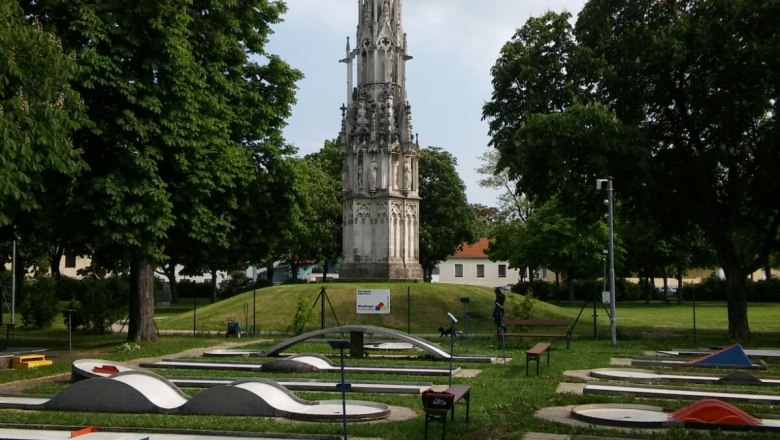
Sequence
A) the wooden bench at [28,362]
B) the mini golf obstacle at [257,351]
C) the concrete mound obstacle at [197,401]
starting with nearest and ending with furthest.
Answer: the concrete mound obstacle at [197,401]
the wooden bench at [28,362]
the mini golf obstacle at [257,351]

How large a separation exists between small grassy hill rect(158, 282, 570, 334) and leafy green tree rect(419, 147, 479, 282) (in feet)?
86.7

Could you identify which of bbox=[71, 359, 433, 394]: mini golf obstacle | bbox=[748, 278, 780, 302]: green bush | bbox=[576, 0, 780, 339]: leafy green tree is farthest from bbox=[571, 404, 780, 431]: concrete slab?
bbox=[748, 278, 780, 302]: green bush

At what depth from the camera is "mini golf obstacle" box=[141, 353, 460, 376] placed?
18.1 metres

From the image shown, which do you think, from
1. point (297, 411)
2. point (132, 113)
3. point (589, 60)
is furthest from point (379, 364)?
point (589, 60)

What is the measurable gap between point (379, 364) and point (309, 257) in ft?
157

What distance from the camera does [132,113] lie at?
2305 centimetres

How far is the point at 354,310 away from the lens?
3528cm

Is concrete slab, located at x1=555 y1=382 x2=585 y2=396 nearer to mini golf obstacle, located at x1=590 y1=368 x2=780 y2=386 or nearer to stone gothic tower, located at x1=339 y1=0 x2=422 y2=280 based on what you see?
mini golf obstacle, located at x1=590 y1=368 x2=780 y2=386

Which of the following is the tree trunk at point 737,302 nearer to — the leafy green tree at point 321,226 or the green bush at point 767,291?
the leafy green tree at point 321,226

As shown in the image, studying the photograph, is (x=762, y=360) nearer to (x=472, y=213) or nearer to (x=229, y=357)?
(x=229, y=357)

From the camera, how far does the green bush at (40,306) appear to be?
35344 mm

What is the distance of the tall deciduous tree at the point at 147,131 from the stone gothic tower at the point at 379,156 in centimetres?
1337

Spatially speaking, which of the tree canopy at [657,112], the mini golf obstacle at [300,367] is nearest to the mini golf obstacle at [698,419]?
the mini golf obstacle at [300,367]

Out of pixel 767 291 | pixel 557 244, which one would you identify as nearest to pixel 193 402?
pixel 557 244
